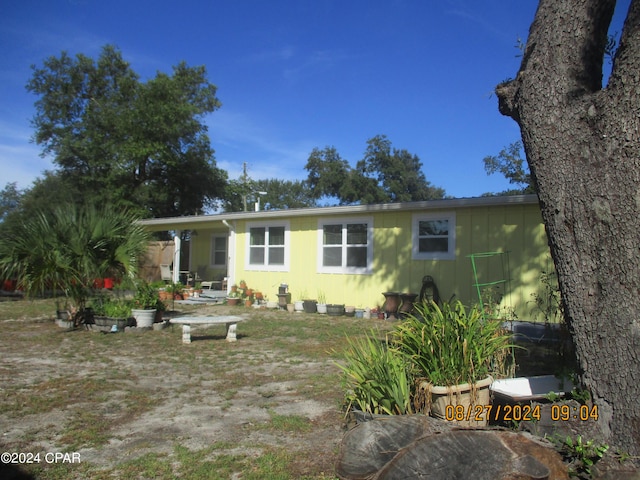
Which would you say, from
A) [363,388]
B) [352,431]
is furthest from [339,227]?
[352,431]

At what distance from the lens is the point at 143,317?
964 cm

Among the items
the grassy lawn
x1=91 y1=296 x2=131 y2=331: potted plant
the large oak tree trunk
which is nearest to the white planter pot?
x1=91 y1=296 x2=131 y2=331: potted plant

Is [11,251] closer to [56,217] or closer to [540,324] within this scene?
[56,217]

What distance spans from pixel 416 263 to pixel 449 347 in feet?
25.6

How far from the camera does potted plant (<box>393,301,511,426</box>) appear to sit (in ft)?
12.1

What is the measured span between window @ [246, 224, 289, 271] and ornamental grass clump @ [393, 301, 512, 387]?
10.1 metres

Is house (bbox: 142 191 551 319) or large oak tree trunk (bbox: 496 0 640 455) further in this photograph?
house (bbox: 142 191 551 319)

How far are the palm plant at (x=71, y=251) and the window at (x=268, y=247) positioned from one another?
187 inches

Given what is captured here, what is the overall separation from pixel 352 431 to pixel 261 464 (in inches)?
32.4

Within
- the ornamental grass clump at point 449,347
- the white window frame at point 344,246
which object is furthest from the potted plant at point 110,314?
the ornamental grass clump at point 449,347

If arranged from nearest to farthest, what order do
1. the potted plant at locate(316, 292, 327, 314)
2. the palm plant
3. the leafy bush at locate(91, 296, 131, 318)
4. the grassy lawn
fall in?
the grassy lawn
the palm plant
the leafy bush at locate(91, 296, 131, 318)
the potted plant at locate(316, 292, 327, 314)

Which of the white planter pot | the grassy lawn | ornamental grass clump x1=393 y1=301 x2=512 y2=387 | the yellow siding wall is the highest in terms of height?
the yellow siding wall

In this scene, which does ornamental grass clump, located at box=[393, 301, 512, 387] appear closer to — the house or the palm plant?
the house

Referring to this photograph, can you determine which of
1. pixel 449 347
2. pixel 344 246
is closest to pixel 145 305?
pixel 344 246
